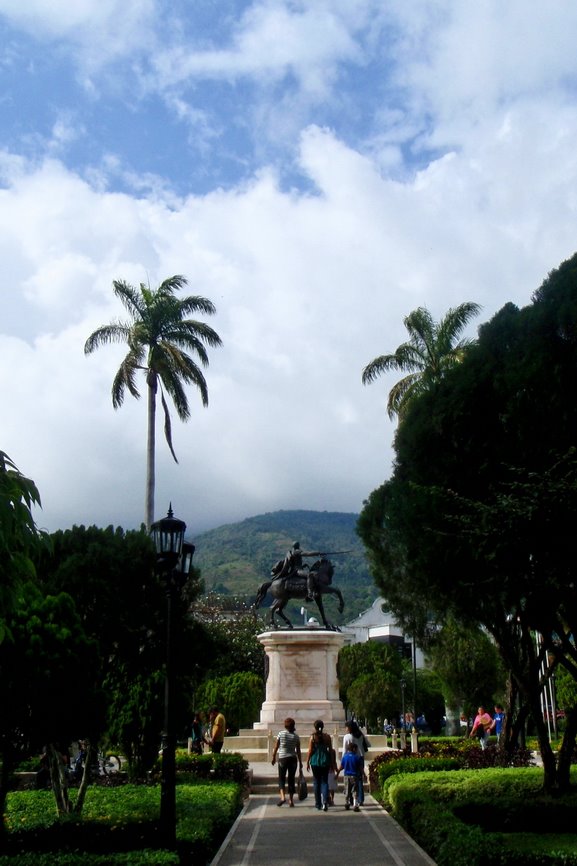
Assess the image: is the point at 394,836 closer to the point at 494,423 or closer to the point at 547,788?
the point at 547,788

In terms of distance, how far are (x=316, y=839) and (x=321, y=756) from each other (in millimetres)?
3592

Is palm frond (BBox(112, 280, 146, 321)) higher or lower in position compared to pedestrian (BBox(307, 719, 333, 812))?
higher

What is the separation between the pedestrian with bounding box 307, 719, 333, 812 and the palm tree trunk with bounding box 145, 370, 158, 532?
1629 centimetres

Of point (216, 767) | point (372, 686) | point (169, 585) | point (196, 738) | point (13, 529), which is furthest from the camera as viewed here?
point (372, 686)

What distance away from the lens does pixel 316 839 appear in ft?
43.0

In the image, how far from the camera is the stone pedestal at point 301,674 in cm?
2745

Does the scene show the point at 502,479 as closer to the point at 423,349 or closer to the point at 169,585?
the point at 169,585

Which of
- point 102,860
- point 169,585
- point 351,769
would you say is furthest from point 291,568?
point 102,860

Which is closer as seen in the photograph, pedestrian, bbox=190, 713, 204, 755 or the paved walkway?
the paved walkway

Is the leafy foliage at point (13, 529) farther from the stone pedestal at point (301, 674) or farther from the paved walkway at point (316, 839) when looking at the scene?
the stone pedestal at point (301, 674)

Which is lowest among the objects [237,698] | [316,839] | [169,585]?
[316,839]

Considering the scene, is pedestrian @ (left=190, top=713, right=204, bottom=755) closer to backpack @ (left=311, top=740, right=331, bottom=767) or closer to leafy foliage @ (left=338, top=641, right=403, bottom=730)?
backpack @ (left=311, top=740, right=331, bottom=767)

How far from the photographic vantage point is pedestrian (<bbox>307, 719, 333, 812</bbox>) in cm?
1664

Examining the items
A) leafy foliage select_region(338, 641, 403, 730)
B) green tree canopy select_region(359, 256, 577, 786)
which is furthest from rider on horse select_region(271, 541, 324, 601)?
leafy foliage select_region(338, 641, 403, 730)
